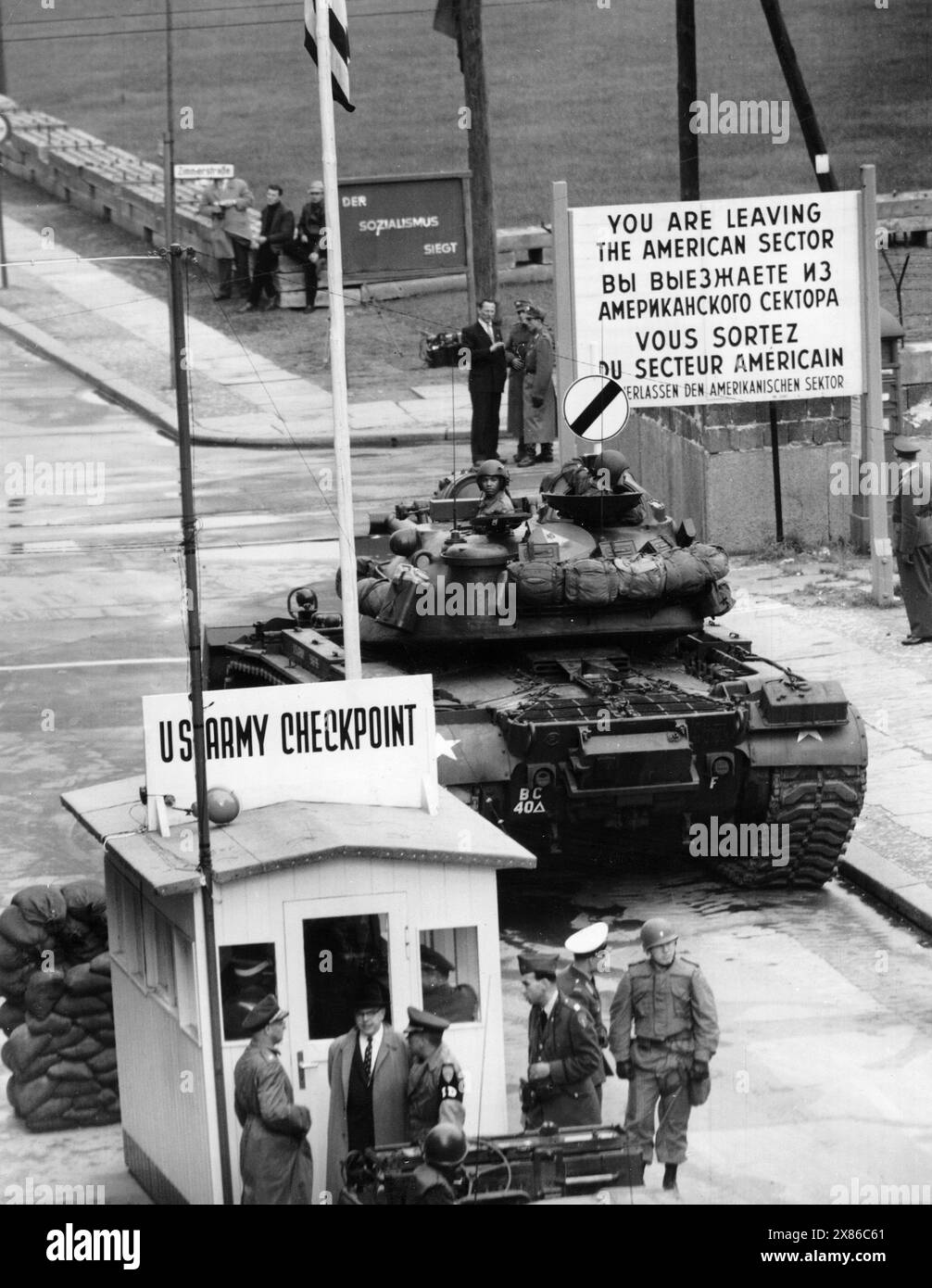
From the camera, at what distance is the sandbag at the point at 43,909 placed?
494 inches

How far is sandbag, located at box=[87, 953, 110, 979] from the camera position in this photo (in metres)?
12.2

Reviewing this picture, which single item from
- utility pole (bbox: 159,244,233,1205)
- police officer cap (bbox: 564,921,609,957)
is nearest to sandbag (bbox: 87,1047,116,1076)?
utility pole (bbox: 159,244,233,1205)

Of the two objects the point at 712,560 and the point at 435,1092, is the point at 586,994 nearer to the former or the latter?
the point at 435,1092

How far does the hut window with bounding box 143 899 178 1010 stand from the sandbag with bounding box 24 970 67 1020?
1178 mm

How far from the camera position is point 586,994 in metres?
10.9

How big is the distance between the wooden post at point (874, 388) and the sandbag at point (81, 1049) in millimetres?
A: 12206
